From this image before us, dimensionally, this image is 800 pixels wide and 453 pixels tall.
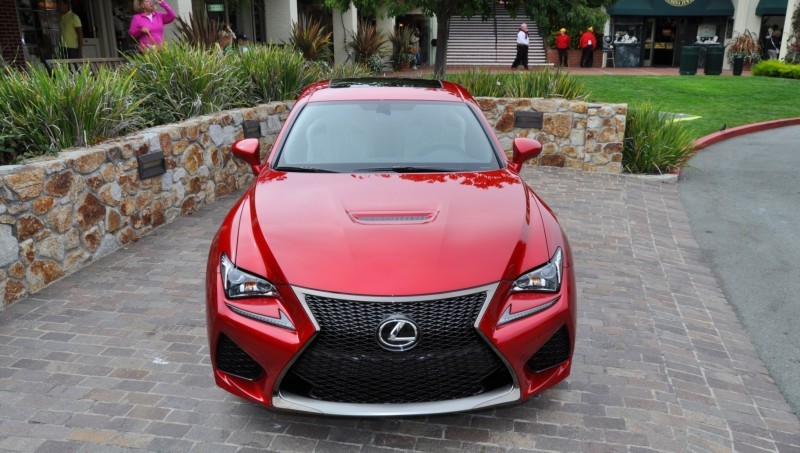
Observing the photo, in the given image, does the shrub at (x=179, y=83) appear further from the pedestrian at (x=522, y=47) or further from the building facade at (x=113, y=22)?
the pedestrian at (x=522, y=47)

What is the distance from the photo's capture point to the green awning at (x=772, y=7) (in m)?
31.9

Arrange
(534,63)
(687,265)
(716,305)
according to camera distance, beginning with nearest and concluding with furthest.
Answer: (716,305) < (687,265) < (534,63)

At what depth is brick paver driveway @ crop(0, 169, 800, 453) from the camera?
3.47 metres

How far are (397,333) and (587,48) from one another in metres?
31.4

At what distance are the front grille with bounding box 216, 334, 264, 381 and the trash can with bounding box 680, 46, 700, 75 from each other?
27254 mm

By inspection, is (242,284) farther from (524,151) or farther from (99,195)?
(99,195)

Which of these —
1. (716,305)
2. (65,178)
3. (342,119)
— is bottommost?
(716,305)

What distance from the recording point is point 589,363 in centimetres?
426

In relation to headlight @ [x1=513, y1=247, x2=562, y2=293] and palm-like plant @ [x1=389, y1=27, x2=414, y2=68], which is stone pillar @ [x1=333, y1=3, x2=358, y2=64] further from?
headlight @ [x1=513, y1=247, x2=562, y2=293]

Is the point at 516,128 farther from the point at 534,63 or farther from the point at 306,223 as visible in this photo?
the point at 534,63

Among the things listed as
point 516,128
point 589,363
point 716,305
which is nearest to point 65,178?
point 589,363

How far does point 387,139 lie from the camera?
4.70 meters

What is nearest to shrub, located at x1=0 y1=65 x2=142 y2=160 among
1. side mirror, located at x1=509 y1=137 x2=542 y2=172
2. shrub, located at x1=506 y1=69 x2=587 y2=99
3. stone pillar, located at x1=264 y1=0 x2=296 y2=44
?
side mirror, located at x1=509 y1=137 x2=542 y2=172

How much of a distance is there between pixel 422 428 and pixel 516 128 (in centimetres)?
745
